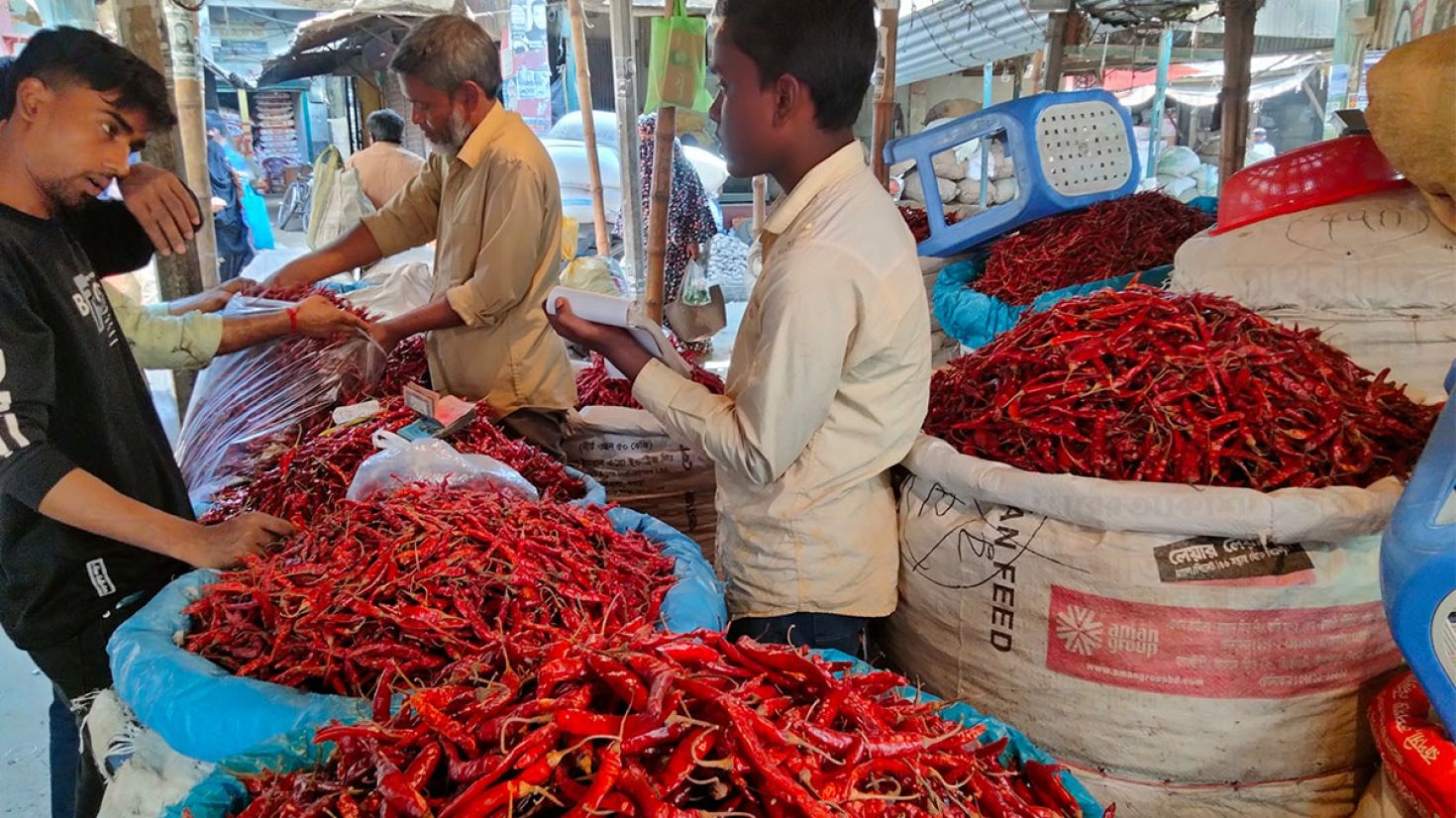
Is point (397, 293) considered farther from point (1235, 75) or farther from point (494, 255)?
point (1235, 75)

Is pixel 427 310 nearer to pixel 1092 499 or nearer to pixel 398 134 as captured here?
pixel 1092 499

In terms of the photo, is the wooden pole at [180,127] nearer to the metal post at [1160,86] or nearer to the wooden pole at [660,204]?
the wooden pole at [660,204]

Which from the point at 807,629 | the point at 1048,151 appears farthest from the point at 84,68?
the point at 1048,151

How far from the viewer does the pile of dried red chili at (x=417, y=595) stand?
1641mm

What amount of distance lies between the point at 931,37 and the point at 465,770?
35.1 ft

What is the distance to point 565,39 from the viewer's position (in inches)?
Answer: 450

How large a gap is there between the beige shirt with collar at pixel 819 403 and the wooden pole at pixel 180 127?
2.50 m

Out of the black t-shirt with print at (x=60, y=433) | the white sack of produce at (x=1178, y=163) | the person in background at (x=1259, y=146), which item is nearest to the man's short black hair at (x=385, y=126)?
the black t-shirt with print at (x=60, y=433)

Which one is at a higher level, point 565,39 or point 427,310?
point 565,39

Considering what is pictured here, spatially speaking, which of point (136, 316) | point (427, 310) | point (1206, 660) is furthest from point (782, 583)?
point (136, 316)

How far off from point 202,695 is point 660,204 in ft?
14.9

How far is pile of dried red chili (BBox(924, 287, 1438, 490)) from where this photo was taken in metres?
2.09

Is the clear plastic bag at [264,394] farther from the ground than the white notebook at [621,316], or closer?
closer

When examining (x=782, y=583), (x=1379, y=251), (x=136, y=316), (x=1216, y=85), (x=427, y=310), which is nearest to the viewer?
(x=782, y=583)
